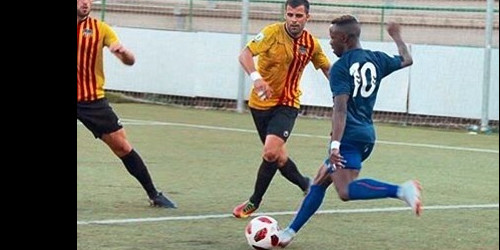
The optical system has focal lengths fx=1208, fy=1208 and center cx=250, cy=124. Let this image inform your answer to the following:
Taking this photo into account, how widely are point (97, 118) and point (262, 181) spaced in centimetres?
149

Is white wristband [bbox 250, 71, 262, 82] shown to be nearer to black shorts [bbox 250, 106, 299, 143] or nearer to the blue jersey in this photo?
black shorts [bbox 250, 106, 299, 143]

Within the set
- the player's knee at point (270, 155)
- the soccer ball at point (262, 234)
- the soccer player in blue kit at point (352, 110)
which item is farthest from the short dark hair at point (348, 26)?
the player's knee at point (270, 155)

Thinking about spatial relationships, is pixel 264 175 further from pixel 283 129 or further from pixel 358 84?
pixel 358 84

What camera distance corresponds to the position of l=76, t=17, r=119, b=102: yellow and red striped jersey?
10094 millimetres

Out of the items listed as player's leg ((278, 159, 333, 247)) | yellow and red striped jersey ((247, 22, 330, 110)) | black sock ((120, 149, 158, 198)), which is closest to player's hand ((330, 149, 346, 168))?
player's leg ((278, 159, 333, 247))

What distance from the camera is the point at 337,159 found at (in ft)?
25.6

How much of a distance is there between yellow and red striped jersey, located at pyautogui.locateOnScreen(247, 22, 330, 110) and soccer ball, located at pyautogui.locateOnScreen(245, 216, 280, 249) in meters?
2.13

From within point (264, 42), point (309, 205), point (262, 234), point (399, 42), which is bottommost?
point (262, 234)

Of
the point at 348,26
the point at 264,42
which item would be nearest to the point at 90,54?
the point at 264,42

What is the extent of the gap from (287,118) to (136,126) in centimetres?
887

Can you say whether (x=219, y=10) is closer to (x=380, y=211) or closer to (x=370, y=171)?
(x=370, y=171)

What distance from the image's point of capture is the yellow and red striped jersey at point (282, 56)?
10281mm

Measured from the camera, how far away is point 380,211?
1048cm
